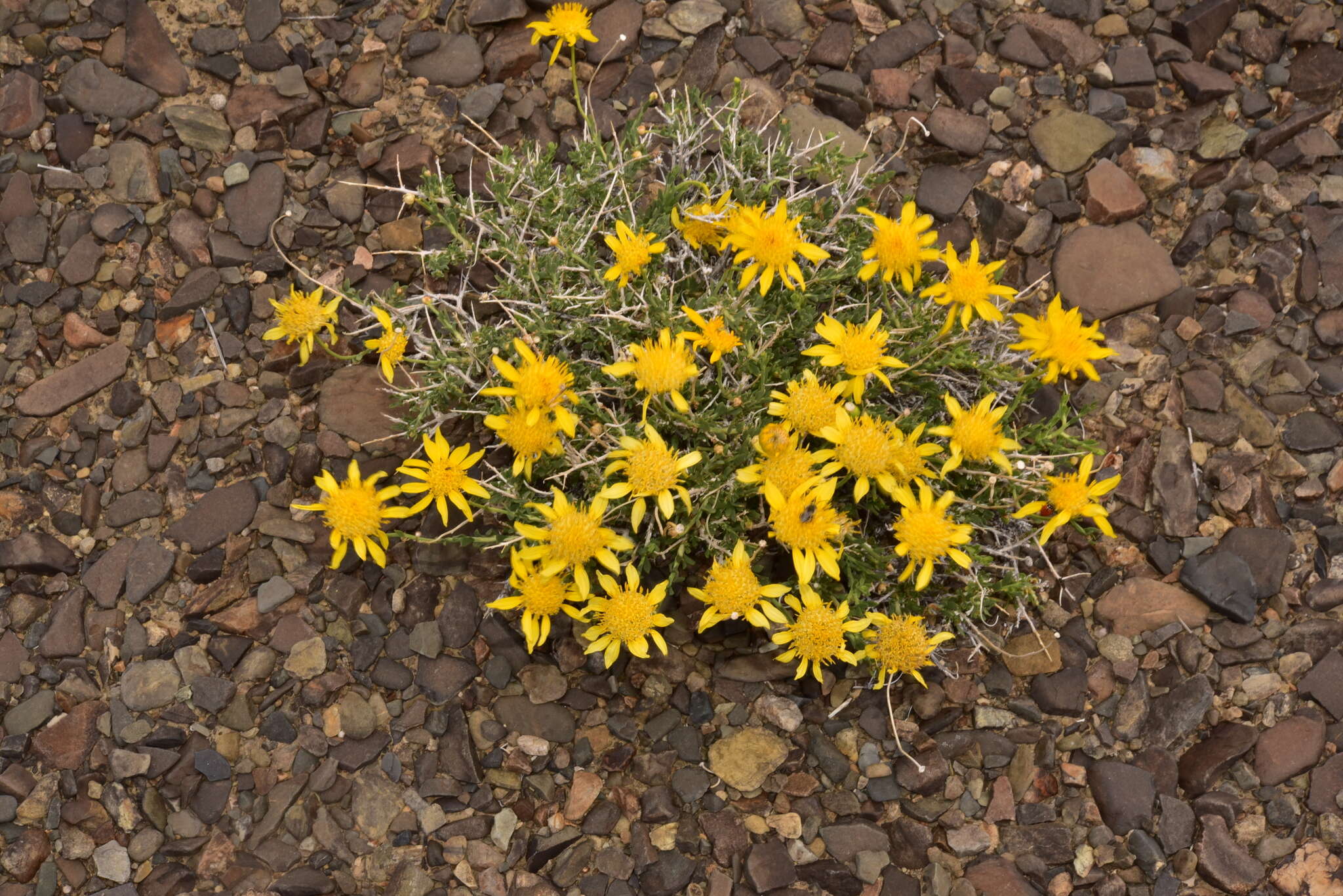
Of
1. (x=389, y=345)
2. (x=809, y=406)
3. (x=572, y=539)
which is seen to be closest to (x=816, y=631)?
(x=809, y=406)

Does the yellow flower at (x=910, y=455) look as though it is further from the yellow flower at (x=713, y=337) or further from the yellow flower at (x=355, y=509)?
the yellow flower at (x=355, y=509)

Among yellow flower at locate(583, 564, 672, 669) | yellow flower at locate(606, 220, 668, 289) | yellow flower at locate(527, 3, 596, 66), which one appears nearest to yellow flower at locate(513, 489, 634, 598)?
yellow flower at locate(583, 564, 672, 669)

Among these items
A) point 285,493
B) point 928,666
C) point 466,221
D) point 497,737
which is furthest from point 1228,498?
point 285,493

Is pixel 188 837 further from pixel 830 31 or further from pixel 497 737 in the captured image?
pixel 830 31

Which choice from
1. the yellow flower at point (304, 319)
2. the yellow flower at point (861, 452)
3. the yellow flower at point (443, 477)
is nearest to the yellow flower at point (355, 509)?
the yellow flower at point (443, 477)

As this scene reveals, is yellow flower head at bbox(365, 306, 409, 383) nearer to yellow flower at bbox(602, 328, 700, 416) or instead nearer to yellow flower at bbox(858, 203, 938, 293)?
yellow flower at bbox(602, 328, 700, 416)
